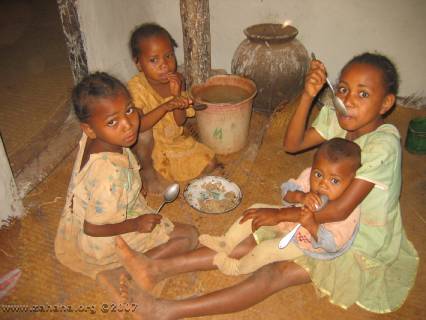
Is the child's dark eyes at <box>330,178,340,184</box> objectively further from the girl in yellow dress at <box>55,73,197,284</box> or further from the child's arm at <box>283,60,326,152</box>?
the girl in yellow dress at <box>55,73,197,284</box>

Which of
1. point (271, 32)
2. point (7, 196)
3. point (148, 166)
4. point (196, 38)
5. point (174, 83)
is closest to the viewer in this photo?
point (7, 196)

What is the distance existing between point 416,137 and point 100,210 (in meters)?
2.56

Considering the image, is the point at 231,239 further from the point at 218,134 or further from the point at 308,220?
the point at 218,134

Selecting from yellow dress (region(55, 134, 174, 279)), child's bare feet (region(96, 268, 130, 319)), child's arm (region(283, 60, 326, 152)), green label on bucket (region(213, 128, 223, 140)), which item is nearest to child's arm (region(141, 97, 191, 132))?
yellow dress (region(55, 134, 174, 279))

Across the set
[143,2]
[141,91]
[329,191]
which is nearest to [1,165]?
[141,91]

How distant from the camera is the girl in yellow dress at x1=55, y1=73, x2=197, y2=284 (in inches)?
62.6

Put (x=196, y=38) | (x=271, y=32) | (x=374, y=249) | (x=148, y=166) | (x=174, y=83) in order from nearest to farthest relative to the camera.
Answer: (x=374, y=249) → (x=174, y=83) → (x=148, y=166) → (x=196, y=38) → (x=271, y=32)

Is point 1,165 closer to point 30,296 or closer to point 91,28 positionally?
point 30,296

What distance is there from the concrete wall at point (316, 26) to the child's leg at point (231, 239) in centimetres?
189

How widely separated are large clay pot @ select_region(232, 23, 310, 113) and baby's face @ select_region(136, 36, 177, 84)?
114 cm

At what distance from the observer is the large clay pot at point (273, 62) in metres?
3.27

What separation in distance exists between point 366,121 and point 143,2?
9.35 feet

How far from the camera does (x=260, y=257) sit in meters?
1.77

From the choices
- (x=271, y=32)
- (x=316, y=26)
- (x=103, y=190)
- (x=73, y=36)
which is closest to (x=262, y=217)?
(x=103, y=190)
